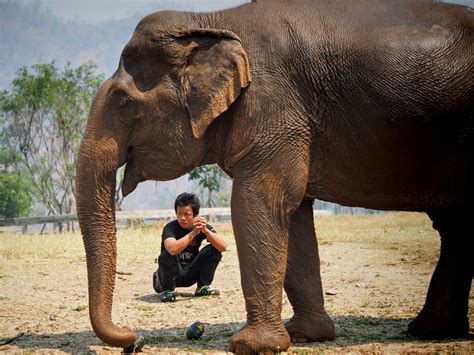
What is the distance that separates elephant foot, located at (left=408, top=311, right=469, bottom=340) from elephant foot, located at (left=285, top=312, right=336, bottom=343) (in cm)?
82

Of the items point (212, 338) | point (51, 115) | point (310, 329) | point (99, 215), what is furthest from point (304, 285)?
point (51, 115)

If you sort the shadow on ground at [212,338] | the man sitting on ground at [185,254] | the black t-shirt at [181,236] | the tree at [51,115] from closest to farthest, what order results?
1. the shadow on ground at [212,338]
2. the man sitting on ground at [185,254]
3. the black t-shirt at [181,236]
4. the tree at [51,115]

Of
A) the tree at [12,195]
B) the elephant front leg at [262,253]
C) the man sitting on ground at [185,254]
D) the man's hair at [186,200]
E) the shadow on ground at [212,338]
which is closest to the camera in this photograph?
the elephant front leg at [262,253]

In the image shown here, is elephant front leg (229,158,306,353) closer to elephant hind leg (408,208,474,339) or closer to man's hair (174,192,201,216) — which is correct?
elephant hind leg (408,208,474,339)

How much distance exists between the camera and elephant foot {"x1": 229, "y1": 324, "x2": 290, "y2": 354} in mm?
6398

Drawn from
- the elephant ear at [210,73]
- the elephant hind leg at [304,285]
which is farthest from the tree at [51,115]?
the elephant ear at [210,73]

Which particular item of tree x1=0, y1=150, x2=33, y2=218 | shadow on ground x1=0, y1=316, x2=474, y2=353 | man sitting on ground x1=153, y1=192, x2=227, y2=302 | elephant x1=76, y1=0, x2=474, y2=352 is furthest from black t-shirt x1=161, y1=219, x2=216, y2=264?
tree x1=0, y1=150, x2=33, y2=218

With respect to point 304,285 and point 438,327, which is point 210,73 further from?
point 438,327

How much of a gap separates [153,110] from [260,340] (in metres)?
2.16

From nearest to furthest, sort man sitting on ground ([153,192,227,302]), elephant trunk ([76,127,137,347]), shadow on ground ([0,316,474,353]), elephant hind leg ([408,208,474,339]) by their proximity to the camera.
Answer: elephant trunk ([76,127,137,347])
shadow on ground ([0,316,474,353])
elephant hind leg ([408,208,474,339])
man sitting on ground ([153,192,227,302])

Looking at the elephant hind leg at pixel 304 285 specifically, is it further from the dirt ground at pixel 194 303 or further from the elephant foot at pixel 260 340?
the elephant foot at pixel 260 340

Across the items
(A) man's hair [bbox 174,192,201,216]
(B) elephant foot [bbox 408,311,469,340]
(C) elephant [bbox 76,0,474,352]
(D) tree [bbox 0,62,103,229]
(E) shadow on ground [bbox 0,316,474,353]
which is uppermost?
(D) tree [bbox 0,62,103,229]

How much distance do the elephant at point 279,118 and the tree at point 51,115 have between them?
1283 inches

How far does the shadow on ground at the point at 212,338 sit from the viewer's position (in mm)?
6953
